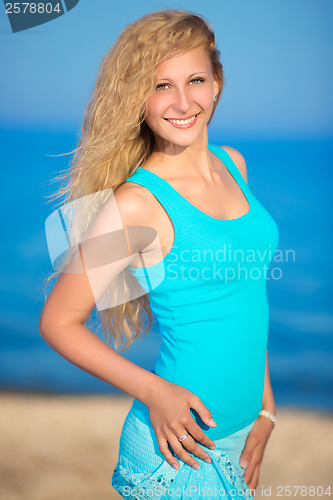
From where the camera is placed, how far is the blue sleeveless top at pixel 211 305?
134cm

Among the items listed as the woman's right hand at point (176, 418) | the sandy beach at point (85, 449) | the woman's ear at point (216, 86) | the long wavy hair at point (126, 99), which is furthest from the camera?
the sandy beach at point (85, 449)

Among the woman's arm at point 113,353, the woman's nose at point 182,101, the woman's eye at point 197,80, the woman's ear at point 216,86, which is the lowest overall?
the woman's arm at point 113,353

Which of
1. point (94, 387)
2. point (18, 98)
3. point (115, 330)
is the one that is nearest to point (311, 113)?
point (18, 98)

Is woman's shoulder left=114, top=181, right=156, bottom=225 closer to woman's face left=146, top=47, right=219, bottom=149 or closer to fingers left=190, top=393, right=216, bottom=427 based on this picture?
woman's face left=146, top=47, right=219, bottom=149

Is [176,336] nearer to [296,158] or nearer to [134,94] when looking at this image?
[134,94]

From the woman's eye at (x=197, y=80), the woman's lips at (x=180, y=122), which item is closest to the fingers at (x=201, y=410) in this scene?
the woman's lips at (x=180, y=122)

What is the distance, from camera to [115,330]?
1769 mm

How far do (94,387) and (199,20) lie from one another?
2595 mm

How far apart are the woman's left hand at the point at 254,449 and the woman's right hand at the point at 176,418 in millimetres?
240

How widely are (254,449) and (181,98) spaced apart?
89 cm

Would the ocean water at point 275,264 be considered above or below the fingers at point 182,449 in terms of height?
above

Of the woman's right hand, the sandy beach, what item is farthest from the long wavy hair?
the sandy beach

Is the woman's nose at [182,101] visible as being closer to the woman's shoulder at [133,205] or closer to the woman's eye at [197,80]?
the woman's eye at [197,80]

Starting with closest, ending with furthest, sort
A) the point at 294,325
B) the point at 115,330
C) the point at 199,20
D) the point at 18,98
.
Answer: the point at 199,20, the point at 115,330, the point at 294,325, the point at 18,98
